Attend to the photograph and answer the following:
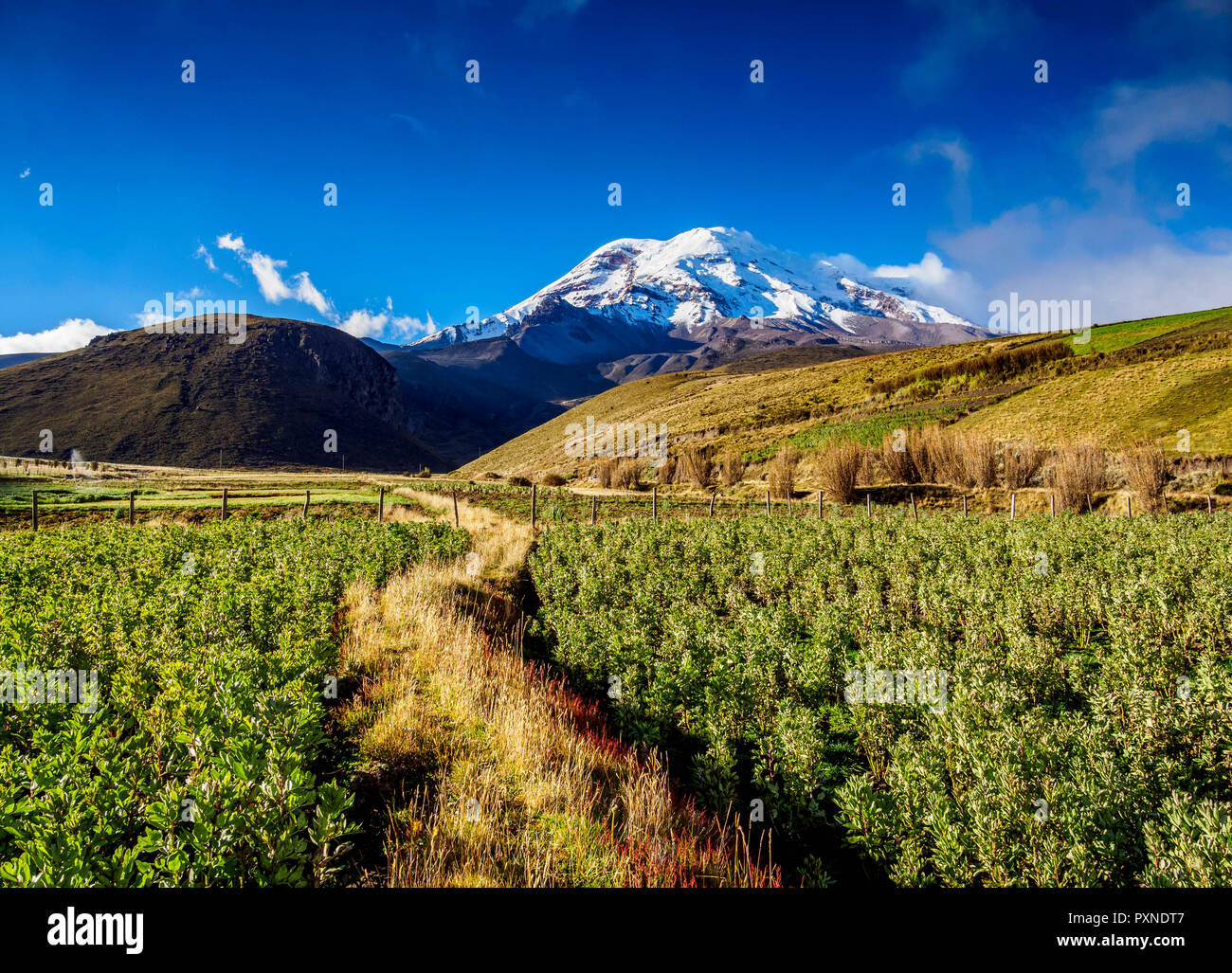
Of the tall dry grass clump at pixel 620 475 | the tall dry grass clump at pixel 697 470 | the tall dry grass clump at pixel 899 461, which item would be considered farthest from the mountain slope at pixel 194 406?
the tall dry grass clump at pixel 899 461

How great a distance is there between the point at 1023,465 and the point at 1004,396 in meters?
29.5

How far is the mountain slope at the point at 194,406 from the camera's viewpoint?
376ft

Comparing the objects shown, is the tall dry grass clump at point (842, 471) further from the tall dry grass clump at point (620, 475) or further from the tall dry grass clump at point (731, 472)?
the tall dry grass clump at point (620, 475)

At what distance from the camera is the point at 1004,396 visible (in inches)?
2344

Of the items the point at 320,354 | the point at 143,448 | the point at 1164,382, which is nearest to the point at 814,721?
the point at 1164,382

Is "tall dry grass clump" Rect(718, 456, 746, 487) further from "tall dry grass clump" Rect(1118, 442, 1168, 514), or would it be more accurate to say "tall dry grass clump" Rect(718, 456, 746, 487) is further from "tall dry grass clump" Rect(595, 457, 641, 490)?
"tall dry grass clump" Rect(1118, 442, 1168, 514)

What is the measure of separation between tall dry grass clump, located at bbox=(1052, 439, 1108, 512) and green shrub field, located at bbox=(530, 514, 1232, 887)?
20.6 m

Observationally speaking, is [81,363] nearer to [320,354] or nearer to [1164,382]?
[320,354]

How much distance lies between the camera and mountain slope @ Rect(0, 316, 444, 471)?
115 m

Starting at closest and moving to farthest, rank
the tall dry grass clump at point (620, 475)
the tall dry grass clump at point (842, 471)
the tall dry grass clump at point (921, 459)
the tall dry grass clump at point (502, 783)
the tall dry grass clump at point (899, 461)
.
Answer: the tall dry grass clump at point (502, 783)
the tall dry grass clump at point (842, 471)
the tall dry grass clump at point (921, 459)
the tall dry grass clump at point (899, 461)
the tall dry grass clump at point (620, 475)

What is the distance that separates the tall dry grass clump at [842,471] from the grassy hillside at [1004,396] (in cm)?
1313

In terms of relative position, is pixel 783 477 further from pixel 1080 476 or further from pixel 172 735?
pixel 172 735

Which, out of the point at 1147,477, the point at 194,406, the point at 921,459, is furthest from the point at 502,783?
the point at 194,406
